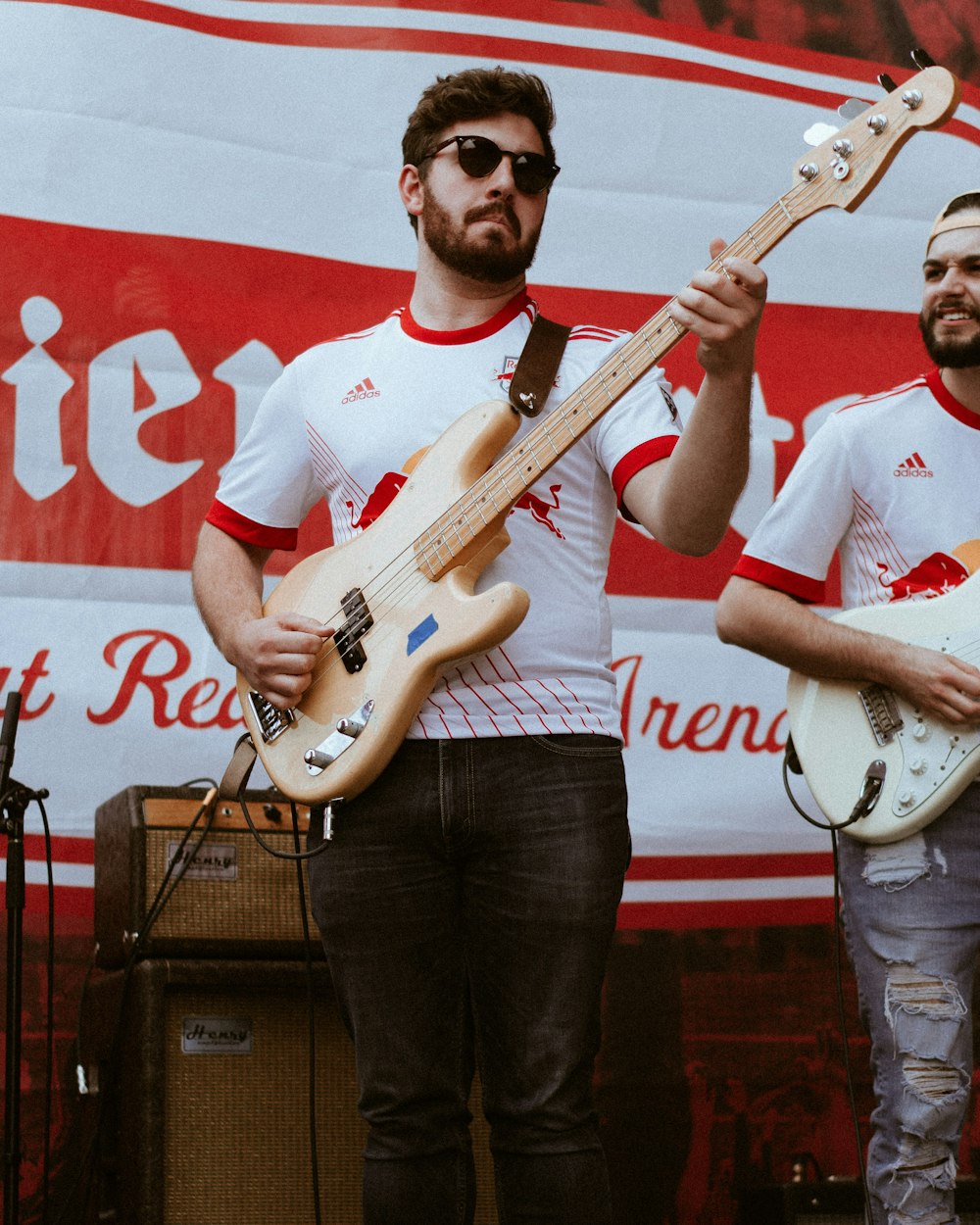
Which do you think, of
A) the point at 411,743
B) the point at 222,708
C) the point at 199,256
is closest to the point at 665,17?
the point at 199,256

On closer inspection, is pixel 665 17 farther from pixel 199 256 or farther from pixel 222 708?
pixel 222 708

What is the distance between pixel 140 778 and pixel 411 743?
3.81ft

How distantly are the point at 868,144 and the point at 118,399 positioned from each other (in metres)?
1.70

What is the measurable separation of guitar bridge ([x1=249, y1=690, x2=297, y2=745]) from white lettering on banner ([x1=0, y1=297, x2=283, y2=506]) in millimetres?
983

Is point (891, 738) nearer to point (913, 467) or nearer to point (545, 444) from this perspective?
point (913, 467)

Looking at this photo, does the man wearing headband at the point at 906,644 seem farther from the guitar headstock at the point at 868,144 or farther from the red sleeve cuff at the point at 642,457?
the guitar headstock at the point at 868,144

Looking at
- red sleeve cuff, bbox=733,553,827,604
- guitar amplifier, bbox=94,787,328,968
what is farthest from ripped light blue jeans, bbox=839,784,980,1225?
guitar amplifier, bbox=94,787,328,968

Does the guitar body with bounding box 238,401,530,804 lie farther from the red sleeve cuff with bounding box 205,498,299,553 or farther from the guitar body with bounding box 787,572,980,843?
the guitar body with bounding box 787,572,980,843

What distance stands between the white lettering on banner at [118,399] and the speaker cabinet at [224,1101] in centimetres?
97

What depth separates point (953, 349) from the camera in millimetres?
2631

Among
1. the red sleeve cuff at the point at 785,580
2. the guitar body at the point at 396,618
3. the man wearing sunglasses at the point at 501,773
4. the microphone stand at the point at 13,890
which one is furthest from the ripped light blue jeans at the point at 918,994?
the microphone stand at the point at 13,890

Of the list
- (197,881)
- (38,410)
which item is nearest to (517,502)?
(197,881)

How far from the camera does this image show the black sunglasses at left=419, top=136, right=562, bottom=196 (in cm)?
222

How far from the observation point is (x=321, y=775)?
2.03m
